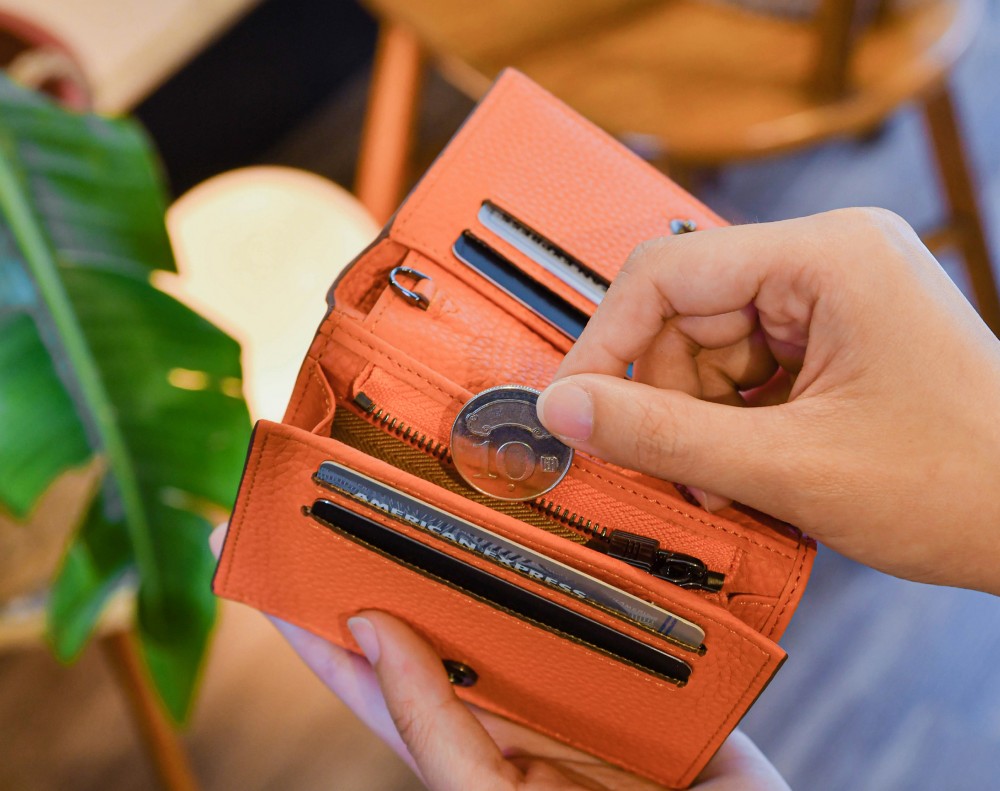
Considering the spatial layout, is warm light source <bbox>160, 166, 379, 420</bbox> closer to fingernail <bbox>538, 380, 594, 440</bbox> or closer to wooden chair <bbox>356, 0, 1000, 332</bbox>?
wooden chair <bbox>356, 0, 1000, 332</bbox>

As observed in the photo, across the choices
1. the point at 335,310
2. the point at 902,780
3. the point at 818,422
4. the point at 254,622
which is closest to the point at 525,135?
the point at 335,310

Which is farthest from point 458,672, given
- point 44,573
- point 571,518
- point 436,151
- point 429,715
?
point 436,151

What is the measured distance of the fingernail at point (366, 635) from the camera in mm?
699

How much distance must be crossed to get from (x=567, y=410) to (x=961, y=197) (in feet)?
3.74

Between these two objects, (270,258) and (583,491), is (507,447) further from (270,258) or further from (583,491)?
(270,258)

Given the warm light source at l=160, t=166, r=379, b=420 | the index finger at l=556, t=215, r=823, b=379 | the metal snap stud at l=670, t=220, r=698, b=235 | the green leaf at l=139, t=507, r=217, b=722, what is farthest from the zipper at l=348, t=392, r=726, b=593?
the warm light source at l=160, t=166, r=379, b=420

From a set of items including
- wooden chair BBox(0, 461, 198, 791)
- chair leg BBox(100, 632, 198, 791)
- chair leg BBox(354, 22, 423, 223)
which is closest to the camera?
wooden chair BBox(0, 461, 198, 791)

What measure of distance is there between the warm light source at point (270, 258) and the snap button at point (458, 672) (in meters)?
0.49

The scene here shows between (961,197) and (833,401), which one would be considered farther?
(961,197)

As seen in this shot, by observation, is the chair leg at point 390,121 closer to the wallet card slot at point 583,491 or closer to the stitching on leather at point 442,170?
the stitching on leather at point 442,170

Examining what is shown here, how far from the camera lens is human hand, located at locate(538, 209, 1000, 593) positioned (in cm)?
60

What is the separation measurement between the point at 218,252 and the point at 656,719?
766 millimetres

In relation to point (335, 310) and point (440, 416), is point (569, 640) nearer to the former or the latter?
point (440, 416)

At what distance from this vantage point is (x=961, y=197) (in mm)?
1432
